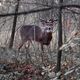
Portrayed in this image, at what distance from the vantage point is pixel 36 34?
35.1ft

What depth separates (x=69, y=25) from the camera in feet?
28.0

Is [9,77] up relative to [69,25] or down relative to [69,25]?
down

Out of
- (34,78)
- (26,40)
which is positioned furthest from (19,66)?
(26,40)

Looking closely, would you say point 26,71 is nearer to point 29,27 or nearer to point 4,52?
point 4,52

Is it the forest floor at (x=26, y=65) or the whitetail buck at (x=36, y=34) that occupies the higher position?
the whitetail buck at (x=36, y=34)

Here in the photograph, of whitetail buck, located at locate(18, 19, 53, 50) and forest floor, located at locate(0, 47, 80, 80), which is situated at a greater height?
whitetail buck, located at locate(18, 19, 53, 50)

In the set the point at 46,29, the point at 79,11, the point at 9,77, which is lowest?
the point at 9,77

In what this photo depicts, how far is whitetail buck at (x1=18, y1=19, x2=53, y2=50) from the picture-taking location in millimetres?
10250

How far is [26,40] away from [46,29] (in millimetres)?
955

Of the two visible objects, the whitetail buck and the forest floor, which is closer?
the forest floor

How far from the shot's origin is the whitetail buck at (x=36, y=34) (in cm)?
1025

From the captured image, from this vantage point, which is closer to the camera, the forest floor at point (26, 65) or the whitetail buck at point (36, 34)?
the forest floor at point (26, 65)

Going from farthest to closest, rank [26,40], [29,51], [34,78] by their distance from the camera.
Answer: [26,40] < [29,51] < [34,78]

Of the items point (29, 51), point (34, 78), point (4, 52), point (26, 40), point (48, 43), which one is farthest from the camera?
point (26, 40)
